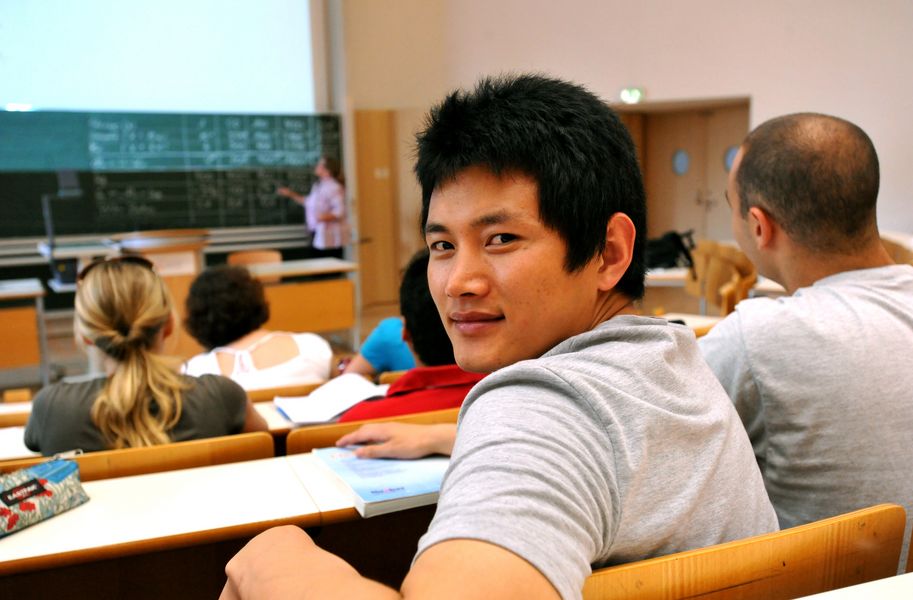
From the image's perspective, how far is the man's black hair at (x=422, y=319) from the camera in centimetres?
221

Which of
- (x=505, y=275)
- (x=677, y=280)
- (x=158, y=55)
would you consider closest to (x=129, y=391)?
(x=505, y=275)

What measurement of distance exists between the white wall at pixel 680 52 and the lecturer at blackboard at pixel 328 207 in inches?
45.6

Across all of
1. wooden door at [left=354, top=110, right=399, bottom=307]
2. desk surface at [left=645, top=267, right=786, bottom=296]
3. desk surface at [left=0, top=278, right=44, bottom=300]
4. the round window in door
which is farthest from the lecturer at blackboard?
the round window in door

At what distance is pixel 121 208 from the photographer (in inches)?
303

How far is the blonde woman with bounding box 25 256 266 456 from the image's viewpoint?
6.56 feet

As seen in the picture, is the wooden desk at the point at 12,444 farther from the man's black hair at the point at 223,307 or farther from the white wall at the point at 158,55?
the white wall at the point at 158,55

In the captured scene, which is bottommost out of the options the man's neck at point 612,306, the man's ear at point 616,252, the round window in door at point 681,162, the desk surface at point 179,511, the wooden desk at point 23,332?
the wooden desk at point 23,332

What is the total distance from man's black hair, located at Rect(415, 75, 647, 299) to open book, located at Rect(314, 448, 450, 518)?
0.56 m

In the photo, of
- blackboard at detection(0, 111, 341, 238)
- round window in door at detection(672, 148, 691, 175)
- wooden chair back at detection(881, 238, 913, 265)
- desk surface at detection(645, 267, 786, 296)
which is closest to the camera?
wooden chair back at detection(881, 238, 913, 265)

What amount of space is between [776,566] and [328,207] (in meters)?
7.72

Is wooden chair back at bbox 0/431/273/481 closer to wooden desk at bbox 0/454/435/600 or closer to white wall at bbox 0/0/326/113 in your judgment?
wooden desk at bbox 0/454/435/600

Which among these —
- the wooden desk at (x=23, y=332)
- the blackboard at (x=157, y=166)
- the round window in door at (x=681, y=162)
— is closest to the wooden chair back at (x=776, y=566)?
the wooden desk at (x=23, y=332)

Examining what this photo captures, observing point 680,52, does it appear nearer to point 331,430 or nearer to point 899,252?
point 899,252

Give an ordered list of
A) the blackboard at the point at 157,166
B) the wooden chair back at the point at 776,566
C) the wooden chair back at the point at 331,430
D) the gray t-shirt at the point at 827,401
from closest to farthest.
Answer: the wooden chair back at the point at 776,566, the gray t-shirt at the point at 827,401, the wooden chair back at the point at 331,430, the blackboard at the point at 157,166
